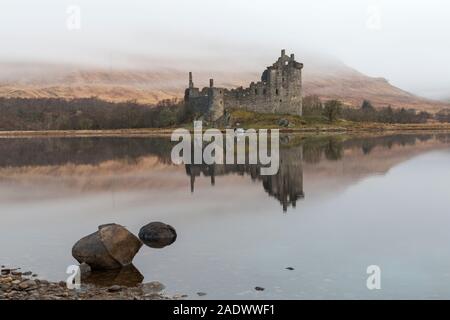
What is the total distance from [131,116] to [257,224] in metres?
113

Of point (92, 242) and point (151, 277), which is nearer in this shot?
point (151, 277)

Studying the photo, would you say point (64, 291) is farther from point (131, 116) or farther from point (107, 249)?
point (131, 116)

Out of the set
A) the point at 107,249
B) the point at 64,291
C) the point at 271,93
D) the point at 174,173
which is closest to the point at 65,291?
the point at 64,291

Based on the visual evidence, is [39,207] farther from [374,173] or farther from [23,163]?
[23,163]

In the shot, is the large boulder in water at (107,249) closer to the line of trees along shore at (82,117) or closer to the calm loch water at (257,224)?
the calm loch water at (257,224)

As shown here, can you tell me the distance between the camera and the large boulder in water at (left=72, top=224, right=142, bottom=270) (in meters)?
13.3

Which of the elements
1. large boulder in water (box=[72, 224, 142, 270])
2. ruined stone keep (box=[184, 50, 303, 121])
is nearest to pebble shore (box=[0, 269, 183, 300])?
large boulder in water (box=[72, 224, 142, 270])

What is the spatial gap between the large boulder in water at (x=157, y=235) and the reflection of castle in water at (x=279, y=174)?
628cm

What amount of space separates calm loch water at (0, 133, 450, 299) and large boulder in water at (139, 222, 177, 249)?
418mm

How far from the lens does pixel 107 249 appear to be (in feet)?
43.6

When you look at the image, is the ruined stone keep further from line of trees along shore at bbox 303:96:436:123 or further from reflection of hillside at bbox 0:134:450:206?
reflection of hillside at bbox 0:134:450:206
